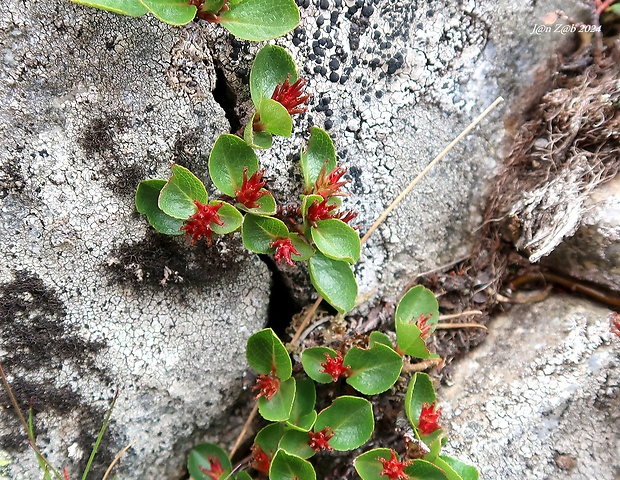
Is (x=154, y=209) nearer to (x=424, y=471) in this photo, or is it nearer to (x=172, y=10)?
(x=172, y=10)

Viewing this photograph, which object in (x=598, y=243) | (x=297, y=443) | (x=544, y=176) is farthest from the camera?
(x=544, y=176)

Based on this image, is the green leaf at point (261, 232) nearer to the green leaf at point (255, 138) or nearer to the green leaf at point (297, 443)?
the green leaf at point (255, 138)

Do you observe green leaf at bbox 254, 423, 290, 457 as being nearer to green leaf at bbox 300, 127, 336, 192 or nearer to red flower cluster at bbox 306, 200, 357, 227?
red flower cluster at bbox 306, 200, 357, 227

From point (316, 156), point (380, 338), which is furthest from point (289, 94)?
point (380, 338)

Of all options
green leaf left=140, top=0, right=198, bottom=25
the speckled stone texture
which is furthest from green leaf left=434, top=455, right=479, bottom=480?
green leaf left=140, top=0, right=198, bottom=25

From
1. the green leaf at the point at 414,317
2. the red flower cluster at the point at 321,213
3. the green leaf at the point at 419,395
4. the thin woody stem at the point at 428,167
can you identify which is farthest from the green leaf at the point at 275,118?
the green leaf at the point at 419,395

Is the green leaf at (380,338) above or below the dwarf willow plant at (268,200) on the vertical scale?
below

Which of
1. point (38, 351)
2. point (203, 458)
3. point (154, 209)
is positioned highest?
point (154, 209)
